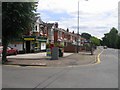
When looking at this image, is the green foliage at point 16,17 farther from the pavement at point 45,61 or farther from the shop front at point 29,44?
the shop front at point 29,44

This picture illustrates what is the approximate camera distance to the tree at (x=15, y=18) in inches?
975

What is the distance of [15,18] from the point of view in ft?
82.1

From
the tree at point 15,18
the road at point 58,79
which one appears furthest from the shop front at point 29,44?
the road at point 58,79

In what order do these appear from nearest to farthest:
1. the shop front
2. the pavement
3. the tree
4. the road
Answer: the road → the tree → the pavement → the shop front

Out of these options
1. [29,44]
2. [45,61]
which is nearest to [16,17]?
[45,61]

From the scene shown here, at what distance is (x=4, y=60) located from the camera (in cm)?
2605

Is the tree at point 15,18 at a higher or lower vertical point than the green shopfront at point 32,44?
higher

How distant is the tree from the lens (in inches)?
975

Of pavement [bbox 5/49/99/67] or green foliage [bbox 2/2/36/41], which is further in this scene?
pavement [bbox 5/49/99/67]

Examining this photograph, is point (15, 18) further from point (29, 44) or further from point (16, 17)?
point (29, 44)

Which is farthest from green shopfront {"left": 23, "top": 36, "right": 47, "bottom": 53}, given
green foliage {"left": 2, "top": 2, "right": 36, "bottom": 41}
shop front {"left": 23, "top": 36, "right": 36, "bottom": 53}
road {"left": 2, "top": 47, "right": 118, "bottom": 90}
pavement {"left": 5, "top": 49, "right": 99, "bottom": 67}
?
road {"left": 2, "top": 47, "right": 118, "bottom": 90}

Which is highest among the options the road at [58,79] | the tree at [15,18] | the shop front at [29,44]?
the tree at [15,18]

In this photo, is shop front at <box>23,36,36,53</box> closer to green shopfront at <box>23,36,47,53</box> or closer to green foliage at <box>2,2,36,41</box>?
green shopfront at <box>23,36,47,53</box>

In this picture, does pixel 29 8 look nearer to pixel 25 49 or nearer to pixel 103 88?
pixel 103 88
